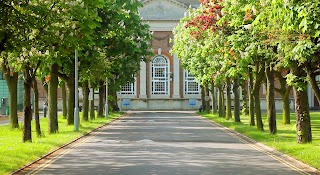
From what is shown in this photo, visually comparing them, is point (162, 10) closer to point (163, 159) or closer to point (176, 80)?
A: point (176, 80)

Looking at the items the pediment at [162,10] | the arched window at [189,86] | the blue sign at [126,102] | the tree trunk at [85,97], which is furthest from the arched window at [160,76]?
the tree trunk at [85,97]

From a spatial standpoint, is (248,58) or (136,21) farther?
(136,21)

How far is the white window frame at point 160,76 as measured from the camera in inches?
3644

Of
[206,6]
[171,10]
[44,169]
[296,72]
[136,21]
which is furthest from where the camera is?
[171,10]

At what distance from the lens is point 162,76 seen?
9312 centimetres

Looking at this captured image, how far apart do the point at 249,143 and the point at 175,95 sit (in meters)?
66.4

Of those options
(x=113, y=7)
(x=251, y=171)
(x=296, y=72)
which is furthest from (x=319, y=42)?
(x=113, y=7)

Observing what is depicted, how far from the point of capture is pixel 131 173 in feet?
49.7

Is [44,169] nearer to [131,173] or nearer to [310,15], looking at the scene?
[131,173]

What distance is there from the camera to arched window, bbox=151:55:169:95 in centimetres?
9262

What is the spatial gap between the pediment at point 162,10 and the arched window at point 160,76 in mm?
5681

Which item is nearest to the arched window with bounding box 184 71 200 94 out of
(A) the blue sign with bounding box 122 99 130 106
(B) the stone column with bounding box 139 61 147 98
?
(B) the stone column with bounding box 139 61 147 98

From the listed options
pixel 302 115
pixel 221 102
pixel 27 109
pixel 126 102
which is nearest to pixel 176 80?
pixel 126 102

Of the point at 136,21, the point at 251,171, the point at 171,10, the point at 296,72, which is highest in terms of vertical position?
the point at 171,10
